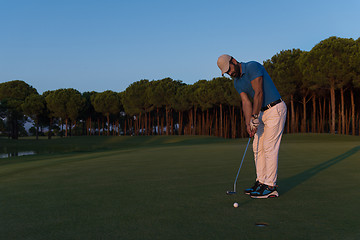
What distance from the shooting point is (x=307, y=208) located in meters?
4.44

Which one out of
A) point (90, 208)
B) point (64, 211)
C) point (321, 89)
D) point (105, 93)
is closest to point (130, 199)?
point (90, 208)

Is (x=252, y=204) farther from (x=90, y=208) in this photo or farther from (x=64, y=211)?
(x=64, y=211)

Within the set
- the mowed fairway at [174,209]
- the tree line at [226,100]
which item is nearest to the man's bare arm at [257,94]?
the mowed fairway at [174,209]

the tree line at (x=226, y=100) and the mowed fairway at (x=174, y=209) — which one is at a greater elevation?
the tree line at (x=226, y=100)

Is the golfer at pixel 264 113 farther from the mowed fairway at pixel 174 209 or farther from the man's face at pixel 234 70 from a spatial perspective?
the mowed fairway at pixel 174 209

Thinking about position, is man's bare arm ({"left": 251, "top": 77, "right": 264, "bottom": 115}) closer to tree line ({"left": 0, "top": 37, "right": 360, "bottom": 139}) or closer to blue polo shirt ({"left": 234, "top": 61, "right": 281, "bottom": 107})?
blue polo shirt ({"left": 234, "top": 61, "right": 281, "bottom": 107})

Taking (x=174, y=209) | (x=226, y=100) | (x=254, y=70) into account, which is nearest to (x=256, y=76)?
(x=254, y=70)

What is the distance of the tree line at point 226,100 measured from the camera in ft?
117

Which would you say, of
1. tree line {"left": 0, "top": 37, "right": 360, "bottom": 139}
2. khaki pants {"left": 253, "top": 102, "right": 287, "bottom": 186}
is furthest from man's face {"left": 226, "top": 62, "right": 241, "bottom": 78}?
tree line {"left": 0, "top": 37, "right": 360, "bottom": 139}

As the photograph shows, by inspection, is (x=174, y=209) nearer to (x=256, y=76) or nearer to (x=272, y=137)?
(x=272, y=137)

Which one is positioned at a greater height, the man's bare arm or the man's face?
the man's face

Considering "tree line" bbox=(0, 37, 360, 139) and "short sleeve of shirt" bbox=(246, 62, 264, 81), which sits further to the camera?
"tree line" bbox=(0, 37, 360, 139)

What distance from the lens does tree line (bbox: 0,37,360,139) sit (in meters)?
35.6

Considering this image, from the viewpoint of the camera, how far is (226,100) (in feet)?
168
